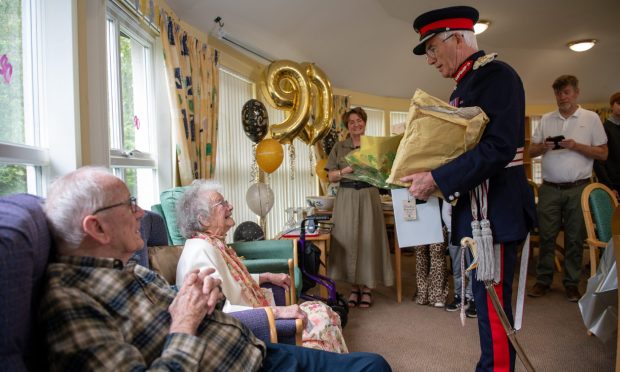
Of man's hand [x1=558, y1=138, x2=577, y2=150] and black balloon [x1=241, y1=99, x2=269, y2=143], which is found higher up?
black balloon [x1=241, y1=99, x2=269, y2=143]

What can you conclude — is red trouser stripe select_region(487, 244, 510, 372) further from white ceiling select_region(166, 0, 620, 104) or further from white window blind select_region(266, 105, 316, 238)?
white window blind select_region(266, 105, 316, 238)

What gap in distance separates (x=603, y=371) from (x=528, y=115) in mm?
6460

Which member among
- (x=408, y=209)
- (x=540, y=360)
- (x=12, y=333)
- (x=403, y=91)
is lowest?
(x=540, y=360)

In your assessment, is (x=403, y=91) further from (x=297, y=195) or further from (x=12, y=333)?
(x=12, y=333)

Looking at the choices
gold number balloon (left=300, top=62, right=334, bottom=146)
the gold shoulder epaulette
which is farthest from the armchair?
gold number balloon (left=300, top=62, right=334, bottom=146)

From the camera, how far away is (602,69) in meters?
6.86

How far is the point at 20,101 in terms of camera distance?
67.4 inches

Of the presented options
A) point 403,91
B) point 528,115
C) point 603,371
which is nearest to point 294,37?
point 403,91

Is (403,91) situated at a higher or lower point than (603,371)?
higher

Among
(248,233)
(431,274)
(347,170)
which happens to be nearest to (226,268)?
(248,233)

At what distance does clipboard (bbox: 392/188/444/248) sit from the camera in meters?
1.51

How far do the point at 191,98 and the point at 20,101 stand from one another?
1.23 meters

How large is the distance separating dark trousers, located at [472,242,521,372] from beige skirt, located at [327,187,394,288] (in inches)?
72.5

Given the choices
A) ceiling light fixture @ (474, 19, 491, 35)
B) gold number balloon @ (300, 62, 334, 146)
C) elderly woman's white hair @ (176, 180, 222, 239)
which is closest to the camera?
elderly woman's white hair @ (176, 180, 222, 239)
